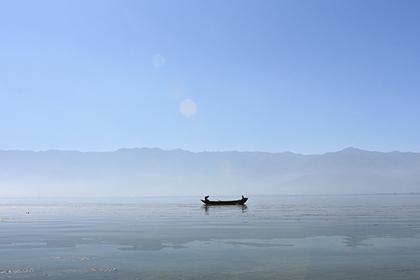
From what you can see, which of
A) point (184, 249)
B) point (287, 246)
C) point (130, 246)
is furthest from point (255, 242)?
point (130, 246)

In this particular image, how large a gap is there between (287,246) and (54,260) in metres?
16.0

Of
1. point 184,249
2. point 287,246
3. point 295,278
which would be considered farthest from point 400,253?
point 184,249

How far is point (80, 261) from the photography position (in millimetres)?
29250

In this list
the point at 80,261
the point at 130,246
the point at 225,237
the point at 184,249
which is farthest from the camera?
the point at 225,237

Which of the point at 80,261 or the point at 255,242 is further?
the point at 255,242

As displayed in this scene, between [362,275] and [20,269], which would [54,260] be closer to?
[20,269]

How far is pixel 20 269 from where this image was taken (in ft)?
87.5

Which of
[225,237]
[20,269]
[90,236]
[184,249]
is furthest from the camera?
[90,236]

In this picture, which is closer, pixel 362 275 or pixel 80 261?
pixel 362 275

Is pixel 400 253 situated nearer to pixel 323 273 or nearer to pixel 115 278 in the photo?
pixel 323 273

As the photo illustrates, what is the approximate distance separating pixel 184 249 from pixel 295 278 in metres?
12.5

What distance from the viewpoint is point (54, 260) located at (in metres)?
29.8

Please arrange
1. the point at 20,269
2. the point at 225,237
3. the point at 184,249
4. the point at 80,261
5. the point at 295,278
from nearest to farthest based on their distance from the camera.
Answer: the point at 295,278, the point at 20,269, the point at 80,261, the point at 184,249, the point at 225,237

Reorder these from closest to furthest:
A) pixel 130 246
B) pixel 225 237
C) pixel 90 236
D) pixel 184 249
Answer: pixel 184 249
pixel 130 246
pixel 225 237
pixel 90 236
